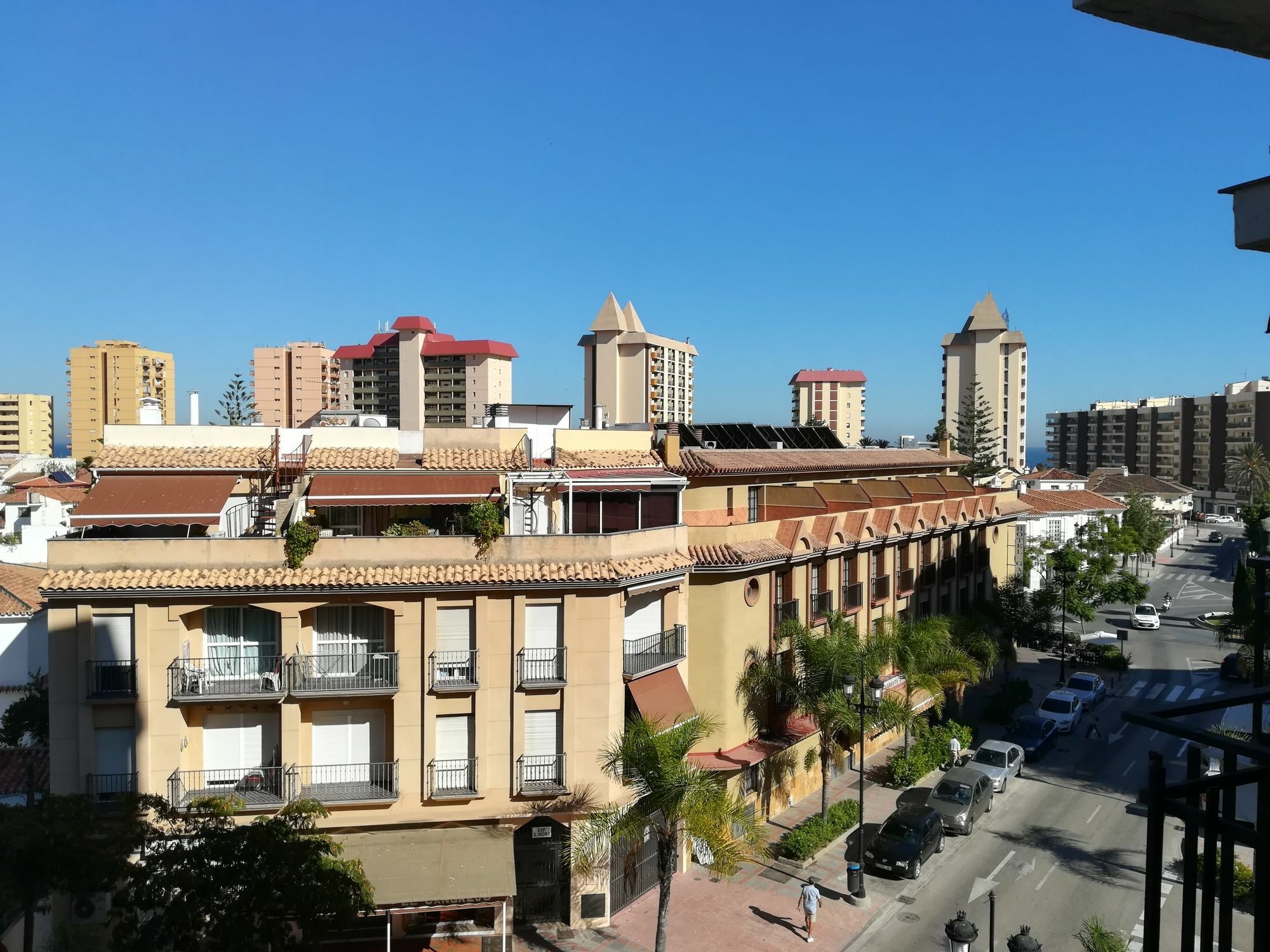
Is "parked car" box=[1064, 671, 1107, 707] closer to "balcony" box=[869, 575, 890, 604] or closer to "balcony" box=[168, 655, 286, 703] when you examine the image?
"balcony" box=[869, 575, 890, 604]

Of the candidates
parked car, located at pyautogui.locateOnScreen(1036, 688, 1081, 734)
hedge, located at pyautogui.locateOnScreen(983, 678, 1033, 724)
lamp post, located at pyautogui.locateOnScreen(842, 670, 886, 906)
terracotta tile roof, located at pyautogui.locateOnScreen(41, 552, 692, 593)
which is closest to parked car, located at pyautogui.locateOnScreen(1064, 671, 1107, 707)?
parked car, located at pyautogui.locateOnScreen(1036, 688, 1081, 734)

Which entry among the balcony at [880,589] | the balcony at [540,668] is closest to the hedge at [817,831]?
the balcony at [540,668]

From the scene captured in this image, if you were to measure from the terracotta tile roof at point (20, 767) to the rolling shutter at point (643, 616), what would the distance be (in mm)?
15038

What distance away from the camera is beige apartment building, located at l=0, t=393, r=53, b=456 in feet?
554

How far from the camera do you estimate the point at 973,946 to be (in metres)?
20.2

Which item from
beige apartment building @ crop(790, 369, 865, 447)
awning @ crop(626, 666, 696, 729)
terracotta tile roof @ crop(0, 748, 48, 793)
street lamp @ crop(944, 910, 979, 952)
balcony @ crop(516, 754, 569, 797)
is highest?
beige apartment building @ crop(790, 369, 865, 447)

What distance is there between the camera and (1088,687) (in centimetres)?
3941

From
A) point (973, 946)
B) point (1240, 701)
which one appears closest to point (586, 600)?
point (973, 946)

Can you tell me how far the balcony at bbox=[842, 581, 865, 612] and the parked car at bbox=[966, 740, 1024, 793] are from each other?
19.9ft

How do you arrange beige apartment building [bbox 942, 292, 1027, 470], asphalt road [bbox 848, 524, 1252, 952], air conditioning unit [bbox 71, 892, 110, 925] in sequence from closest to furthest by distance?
air conditioning unit [bbox 71, 892, 110, 925]
asphalt road [bbox 848, 524, 1252, 952]
beige apartment building [bbox 942, 292, 1027, 470]

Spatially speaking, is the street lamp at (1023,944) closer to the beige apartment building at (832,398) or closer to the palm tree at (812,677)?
the palm tree at (812,677)

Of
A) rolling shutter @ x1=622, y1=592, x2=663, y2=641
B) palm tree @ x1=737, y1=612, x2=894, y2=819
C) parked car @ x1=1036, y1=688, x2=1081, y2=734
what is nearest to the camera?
rolling shutter @ x1=622, y1=592, x2=663, y2=641

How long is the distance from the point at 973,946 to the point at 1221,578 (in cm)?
7091

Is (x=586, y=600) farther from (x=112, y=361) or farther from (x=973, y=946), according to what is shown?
(x=112, y=361)
